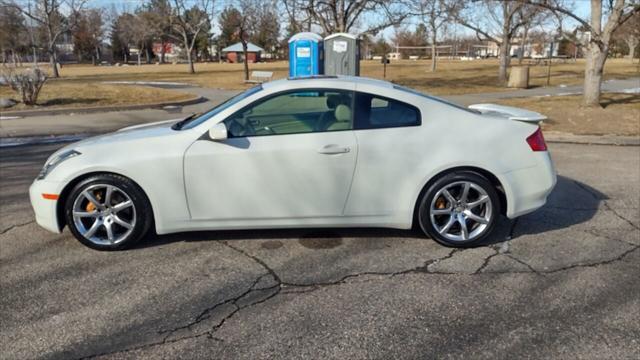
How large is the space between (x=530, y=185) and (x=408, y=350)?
2.13 meters

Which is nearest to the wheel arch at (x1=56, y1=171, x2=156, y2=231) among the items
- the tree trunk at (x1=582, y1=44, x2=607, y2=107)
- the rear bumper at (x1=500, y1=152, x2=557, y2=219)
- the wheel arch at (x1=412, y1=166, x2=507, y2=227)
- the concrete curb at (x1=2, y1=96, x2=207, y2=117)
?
the wheel arch at (x1=412, y1=166, x2=507, y2=227)

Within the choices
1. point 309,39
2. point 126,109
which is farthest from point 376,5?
point 126,109

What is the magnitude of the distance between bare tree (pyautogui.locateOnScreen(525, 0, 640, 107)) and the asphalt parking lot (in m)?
9.79

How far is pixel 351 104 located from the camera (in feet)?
12.6

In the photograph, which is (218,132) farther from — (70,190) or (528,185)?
(528,185)

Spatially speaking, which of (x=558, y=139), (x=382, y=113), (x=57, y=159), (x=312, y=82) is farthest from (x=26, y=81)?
(x=558, y=139)

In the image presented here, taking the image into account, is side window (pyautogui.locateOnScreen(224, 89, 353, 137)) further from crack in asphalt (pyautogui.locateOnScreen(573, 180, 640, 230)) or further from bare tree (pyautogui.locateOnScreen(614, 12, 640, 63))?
bare tree (pyautogui.locateOnScreen(614, 12, 640, 63))

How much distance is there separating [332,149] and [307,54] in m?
12.8

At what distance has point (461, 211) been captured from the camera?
3951 millimetres

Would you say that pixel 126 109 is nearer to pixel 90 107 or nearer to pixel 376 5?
pixel 90 107

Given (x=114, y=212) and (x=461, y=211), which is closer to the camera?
(x=114, y=212)

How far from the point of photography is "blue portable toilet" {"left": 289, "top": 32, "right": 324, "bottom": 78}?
15.7m

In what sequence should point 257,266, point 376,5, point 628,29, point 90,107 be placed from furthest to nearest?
point 628,29 < point 376,5 < point 90,107 < point 257,266

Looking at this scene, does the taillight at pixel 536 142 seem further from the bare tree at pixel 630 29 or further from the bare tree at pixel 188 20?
the bare tree at pixel 188 20
